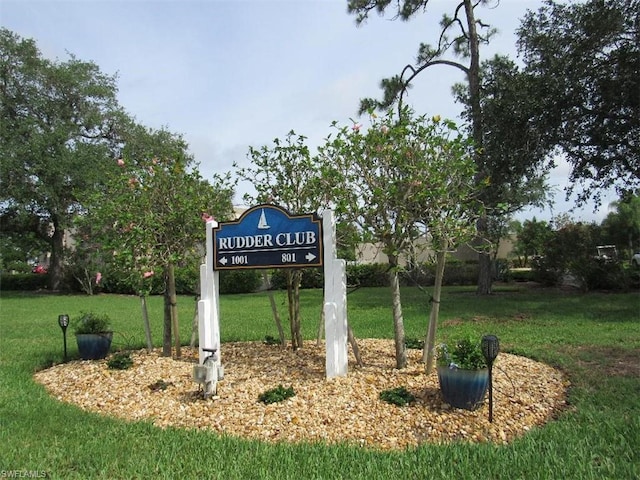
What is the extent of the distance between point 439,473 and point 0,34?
25.3m

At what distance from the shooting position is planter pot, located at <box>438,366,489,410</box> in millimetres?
4020

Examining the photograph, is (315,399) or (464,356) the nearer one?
(464,356)

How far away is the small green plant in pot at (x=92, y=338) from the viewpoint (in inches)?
260

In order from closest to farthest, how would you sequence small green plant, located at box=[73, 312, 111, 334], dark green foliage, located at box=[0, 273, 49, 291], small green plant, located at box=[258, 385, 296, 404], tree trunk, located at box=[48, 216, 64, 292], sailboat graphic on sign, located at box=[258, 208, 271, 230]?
small green plant, located at box=[258, 385, 296, 404] < sailboat graphic on sign, located at box=[258, 208, 271, 230] < small green plant, located at box=[73, 312, 111, 334] < tree trunk, located at box=[48, 216, 64, 292] < dark green foliage, located at box=[0, 273, 49, 291]

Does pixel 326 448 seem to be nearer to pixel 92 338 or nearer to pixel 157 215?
pixel 157 215

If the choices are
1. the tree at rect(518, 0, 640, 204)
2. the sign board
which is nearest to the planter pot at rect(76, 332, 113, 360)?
the sign board

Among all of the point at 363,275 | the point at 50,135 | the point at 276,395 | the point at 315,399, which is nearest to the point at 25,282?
the point at 50,135

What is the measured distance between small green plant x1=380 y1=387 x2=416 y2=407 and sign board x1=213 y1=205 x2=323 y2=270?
4.73 ft

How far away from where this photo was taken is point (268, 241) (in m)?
5.39

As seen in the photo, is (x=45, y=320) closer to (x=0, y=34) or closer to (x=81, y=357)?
(x=81, y=357)

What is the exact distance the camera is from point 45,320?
480 inches

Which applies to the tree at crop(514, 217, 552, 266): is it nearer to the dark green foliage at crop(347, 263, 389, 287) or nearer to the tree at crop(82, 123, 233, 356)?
the dark green foliage at crop(347, 263, 389, 287)

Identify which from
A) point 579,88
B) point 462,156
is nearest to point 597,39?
point 579,88

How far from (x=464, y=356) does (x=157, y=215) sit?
13.2ft
